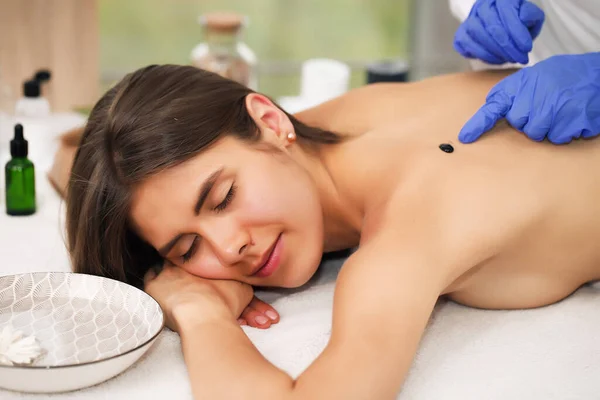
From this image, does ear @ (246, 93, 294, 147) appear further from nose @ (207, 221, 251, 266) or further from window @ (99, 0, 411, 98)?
Answer: window @ (99, 0, 411, 98)

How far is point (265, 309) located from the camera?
1.31 m

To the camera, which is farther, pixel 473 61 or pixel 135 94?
pixel 473 61

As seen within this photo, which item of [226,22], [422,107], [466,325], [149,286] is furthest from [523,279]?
[226,22]

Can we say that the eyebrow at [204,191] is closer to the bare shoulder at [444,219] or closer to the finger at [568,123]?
the bare shoulder at [444,219]

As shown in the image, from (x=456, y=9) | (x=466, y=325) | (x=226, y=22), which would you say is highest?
(x=456, y=9)

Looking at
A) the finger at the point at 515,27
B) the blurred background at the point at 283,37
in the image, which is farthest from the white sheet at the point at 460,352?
the blurred background at the point at 283,37

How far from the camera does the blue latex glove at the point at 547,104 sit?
129 cm

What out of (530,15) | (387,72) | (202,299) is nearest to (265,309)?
(202,299)

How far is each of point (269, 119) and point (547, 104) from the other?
1.53 feet

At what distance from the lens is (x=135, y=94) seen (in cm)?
129

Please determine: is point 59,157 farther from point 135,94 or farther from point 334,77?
point 334,77

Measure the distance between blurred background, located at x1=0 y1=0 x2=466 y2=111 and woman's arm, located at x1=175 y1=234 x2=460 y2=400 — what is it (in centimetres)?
176

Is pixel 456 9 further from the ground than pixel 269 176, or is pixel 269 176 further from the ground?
pixel 456 9

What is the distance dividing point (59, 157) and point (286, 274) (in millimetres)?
809
